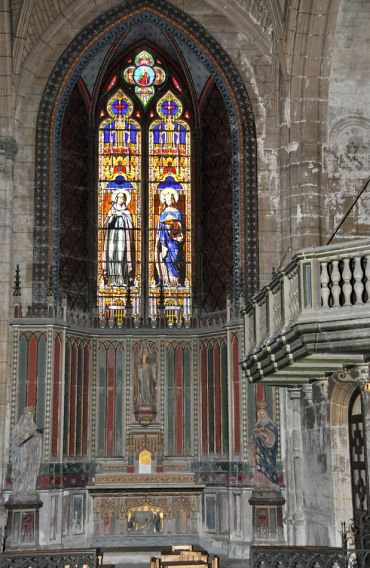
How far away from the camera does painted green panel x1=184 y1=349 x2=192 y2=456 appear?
67.2ft

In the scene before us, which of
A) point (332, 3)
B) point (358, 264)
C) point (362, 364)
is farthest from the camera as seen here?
point (332, 3)

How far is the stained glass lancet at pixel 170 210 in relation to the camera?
21630 mm

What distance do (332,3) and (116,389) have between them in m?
9.00

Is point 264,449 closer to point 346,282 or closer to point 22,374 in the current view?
point 22,374

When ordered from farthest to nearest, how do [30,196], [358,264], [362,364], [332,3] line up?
[30,196] < [332,3] < [362,364] < [358,264]

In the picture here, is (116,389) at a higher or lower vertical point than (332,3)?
lower

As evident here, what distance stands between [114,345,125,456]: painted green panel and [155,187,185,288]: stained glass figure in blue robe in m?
1.98

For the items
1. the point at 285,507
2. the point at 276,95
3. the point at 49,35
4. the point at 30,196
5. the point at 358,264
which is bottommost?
the point at 285,507

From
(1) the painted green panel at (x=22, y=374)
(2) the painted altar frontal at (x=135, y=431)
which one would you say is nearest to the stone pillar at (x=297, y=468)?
(2) the painted altar frontal at (x=135, y=431)

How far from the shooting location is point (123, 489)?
1962 cm

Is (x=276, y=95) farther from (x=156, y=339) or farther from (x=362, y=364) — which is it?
(x=362, y=364)

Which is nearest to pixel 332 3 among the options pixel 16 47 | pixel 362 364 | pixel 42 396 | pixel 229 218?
pixel 229 218

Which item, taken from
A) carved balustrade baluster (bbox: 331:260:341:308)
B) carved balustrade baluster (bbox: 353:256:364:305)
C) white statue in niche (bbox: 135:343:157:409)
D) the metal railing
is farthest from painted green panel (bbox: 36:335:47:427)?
carved balustrade baluster (bbox: 353:256:364:305)

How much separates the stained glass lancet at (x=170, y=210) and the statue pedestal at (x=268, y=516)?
4545 mm
